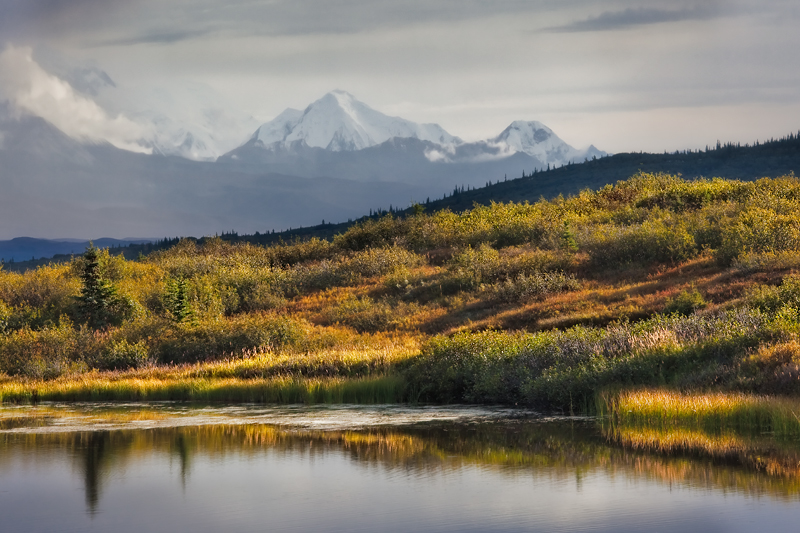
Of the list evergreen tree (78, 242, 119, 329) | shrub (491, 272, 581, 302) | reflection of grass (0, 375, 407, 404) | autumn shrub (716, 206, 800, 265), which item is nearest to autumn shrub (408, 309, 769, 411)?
reflection of grass (0, 375, 407, 404)

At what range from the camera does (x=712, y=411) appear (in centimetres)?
1716

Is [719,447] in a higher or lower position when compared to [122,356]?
lower

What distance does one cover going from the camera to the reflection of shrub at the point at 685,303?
108ft

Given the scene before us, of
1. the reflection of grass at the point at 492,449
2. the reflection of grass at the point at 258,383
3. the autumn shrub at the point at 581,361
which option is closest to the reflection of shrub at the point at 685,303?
the autumn shrub at the point at 581,361

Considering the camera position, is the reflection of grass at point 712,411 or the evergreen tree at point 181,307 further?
the evergreen tree at point 181,307

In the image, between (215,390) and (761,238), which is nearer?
(215,390)

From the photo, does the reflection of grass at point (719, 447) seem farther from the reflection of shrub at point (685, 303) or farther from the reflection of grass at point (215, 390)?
the reflection of shrub at point (685, 303)

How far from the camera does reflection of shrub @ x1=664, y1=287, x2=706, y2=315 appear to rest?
108 ft

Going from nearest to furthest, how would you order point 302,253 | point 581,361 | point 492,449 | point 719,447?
point 719,447, point 492,449, point 581,361, point 302,253

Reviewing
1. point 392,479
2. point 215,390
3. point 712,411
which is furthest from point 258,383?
point 712,411

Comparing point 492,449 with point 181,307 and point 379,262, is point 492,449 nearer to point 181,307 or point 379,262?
point 181,307

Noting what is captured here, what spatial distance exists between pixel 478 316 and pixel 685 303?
539 inches

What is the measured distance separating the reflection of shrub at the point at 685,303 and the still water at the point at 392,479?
51.7 ft

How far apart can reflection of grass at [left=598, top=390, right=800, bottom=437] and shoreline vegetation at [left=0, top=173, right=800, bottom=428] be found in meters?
0.05
